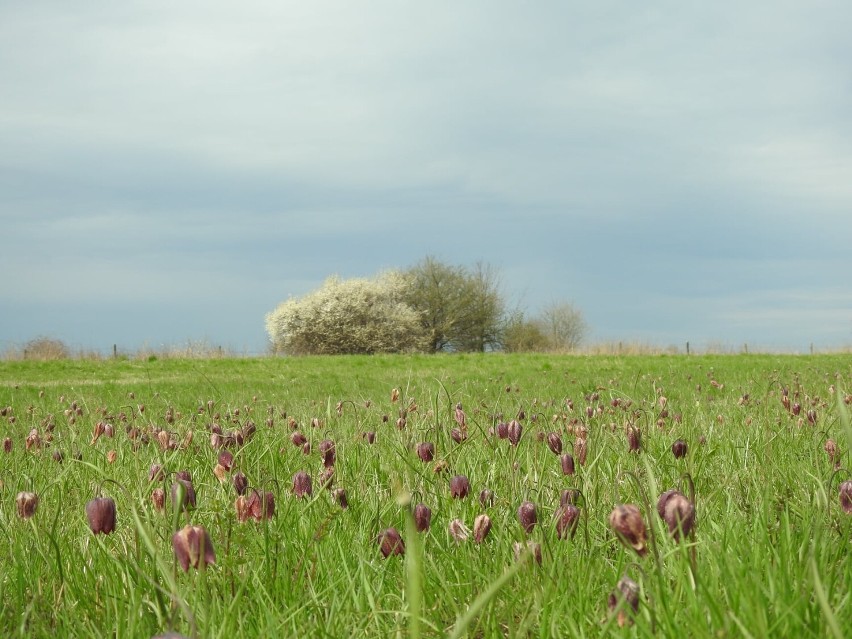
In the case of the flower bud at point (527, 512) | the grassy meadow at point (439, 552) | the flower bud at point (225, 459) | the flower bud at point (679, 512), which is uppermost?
the flower bud at point (679, 512)

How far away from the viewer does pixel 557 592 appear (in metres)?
2.21

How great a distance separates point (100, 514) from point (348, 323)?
45609mm

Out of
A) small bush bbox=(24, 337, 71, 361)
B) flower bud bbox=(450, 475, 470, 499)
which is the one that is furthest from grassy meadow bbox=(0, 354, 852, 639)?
small bush bbox=(24, 337, 71, 361)

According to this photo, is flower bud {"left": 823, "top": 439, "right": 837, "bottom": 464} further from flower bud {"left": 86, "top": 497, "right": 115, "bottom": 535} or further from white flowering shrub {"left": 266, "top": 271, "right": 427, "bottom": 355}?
white flowering shrub {"left": 266, "top": 271, "right": 427, "bottom": 355}

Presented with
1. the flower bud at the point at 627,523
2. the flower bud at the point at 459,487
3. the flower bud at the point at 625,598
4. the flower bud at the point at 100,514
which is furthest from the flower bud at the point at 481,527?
the flower bud at the point at 100,514

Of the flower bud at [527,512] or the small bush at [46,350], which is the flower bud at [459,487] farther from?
the small bush at [46,350]

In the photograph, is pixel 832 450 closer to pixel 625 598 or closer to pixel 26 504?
pixel 625 598

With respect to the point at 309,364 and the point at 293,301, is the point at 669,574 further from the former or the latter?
the point at 293,301

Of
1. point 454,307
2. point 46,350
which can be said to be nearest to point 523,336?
point 454,307

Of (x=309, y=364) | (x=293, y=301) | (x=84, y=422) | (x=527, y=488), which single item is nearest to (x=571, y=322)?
(x=293, y=301)

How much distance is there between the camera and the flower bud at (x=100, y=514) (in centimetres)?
203

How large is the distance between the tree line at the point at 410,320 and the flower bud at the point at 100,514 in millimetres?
44545

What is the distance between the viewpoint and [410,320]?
4734 centimetres

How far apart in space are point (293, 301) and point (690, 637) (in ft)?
157
